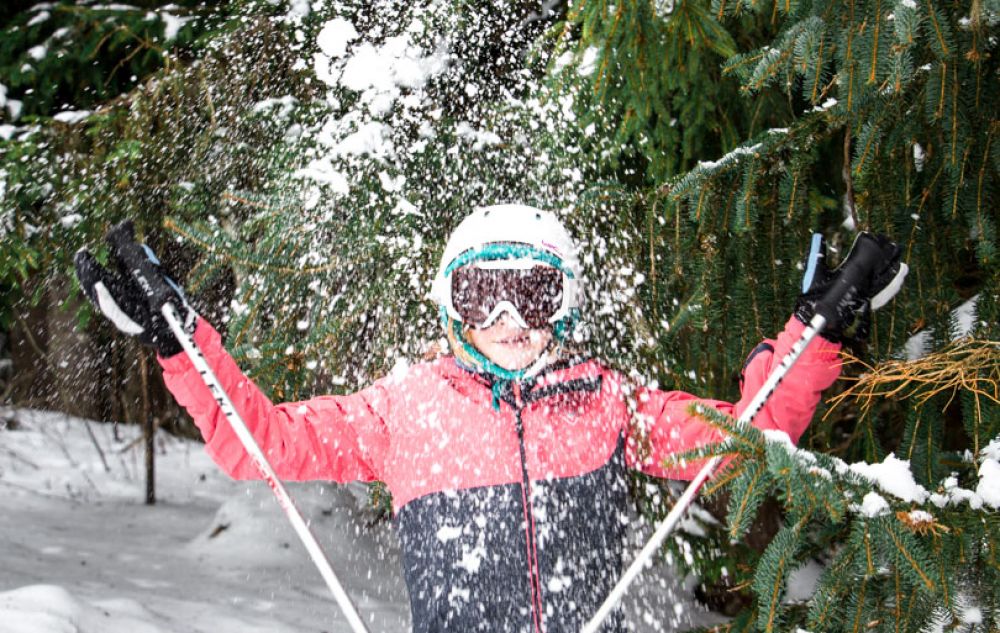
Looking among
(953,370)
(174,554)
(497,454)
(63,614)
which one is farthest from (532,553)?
(174,554)

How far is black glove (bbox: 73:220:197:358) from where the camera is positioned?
2.33 metres

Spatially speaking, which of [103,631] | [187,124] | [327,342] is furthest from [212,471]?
[327,342]

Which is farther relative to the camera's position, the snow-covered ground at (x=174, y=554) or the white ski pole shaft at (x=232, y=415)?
the snow-covered ground at (x=174, y=554)

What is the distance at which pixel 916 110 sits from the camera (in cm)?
276

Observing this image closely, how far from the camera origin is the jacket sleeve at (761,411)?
239 centimetres

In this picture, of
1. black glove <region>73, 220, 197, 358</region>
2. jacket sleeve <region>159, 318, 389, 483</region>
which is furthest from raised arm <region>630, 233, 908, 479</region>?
black glove <region>73, 220, 197, 358</region>

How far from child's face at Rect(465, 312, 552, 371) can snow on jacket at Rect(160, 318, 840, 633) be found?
80 mm

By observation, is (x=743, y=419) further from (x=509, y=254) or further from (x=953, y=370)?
(x=509, y=254)

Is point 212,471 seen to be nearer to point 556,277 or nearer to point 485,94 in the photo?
point 485,94

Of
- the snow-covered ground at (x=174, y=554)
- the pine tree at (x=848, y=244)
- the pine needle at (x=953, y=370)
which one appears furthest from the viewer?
the snow-covered ground at (x=174, y=554)

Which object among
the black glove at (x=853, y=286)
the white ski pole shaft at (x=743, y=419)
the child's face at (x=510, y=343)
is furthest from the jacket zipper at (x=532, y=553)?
the black glove at (x=853, y=286)

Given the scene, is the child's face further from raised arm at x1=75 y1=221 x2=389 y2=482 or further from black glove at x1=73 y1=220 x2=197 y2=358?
black glove at x1=73 y1=220 x2=197 y2=358

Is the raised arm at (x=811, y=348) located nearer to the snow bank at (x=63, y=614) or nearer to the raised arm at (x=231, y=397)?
the raised arm at (x=231, y=397)

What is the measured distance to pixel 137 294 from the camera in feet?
7.82
